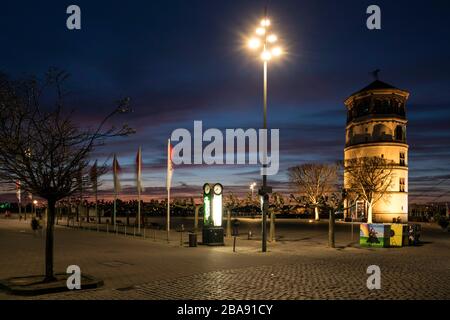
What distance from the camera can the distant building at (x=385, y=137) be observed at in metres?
63.6

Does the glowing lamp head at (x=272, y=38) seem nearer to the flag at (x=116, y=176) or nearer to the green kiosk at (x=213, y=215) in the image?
the green kiosk at (x=213, y=215)

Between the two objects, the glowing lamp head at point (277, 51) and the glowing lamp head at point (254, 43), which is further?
the glowing lamp head at point (277, 51)

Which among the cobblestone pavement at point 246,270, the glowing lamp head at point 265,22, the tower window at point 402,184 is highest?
the glowing lamp head at point 265,22

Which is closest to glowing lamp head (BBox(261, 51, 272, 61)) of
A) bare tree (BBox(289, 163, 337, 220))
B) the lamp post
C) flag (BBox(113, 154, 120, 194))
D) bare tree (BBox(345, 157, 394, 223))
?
the lamp post

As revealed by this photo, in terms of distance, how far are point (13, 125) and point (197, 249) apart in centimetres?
1335

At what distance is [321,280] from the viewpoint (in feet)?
49.0

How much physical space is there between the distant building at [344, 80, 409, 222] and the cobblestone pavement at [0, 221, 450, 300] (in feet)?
126

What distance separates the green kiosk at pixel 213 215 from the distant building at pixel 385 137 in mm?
38741

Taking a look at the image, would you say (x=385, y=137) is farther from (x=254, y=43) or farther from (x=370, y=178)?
(x=254, y=43)

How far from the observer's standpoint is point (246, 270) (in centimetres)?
1688

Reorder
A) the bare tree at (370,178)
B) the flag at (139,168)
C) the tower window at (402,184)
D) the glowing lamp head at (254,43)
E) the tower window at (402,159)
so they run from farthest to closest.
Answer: the tower window at (402,159)
the tower window at (402,184)
the bare tree at (370,178)
the flag at (139,168)
the glowing lamp head at (254,43)

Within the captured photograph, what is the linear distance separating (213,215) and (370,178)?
3635 cm

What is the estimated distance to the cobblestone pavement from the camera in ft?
41.4

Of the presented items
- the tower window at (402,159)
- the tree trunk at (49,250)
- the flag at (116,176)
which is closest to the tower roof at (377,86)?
the tower window at (402,159)
